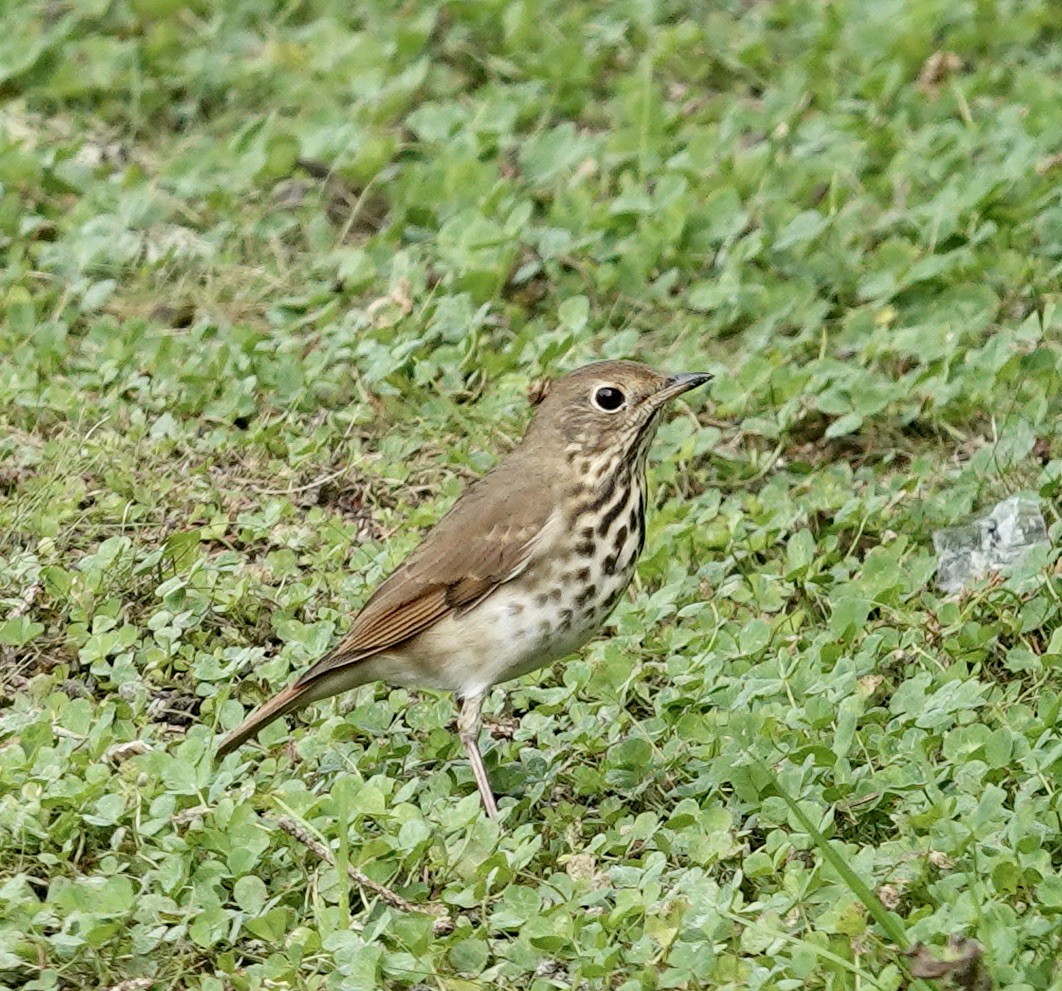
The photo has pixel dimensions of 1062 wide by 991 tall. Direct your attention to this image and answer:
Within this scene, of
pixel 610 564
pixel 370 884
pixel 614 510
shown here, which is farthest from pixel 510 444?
pixel 370 884

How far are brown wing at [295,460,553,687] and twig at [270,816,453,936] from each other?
19.1 inches

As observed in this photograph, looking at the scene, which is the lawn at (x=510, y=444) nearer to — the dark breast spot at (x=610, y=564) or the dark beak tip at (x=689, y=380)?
the dark breast spot at (x=610, y=564)

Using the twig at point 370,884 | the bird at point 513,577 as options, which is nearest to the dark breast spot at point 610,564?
the bird at point 513,577

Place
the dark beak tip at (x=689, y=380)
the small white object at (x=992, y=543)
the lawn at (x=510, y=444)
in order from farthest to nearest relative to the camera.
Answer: the small white object at (x=992, y=543) < the dark beak tip at (x=689, y=380) < the lawn at (x=510, y=444)

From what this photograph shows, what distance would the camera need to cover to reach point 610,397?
5719 millimetres

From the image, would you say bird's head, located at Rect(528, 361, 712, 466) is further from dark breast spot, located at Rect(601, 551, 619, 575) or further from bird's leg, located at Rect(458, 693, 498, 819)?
bird's leg, located at Rect(458, 693, 498, 819)

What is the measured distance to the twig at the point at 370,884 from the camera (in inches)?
192

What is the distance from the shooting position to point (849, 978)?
4.48 meters

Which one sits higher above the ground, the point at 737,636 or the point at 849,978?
the point at 849,978

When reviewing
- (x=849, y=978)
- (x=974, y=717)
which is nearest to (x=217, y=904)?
(x=849, y=978)

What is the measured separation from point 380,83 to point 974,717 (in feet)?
13.7

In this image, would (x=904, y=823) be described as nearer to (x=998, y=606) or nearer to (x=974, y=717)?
(x=974, y=717)

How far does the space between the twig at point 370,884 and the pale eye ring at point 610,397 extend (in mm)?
1352

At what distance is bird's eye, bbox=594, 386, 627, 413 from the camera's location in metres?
5.71
